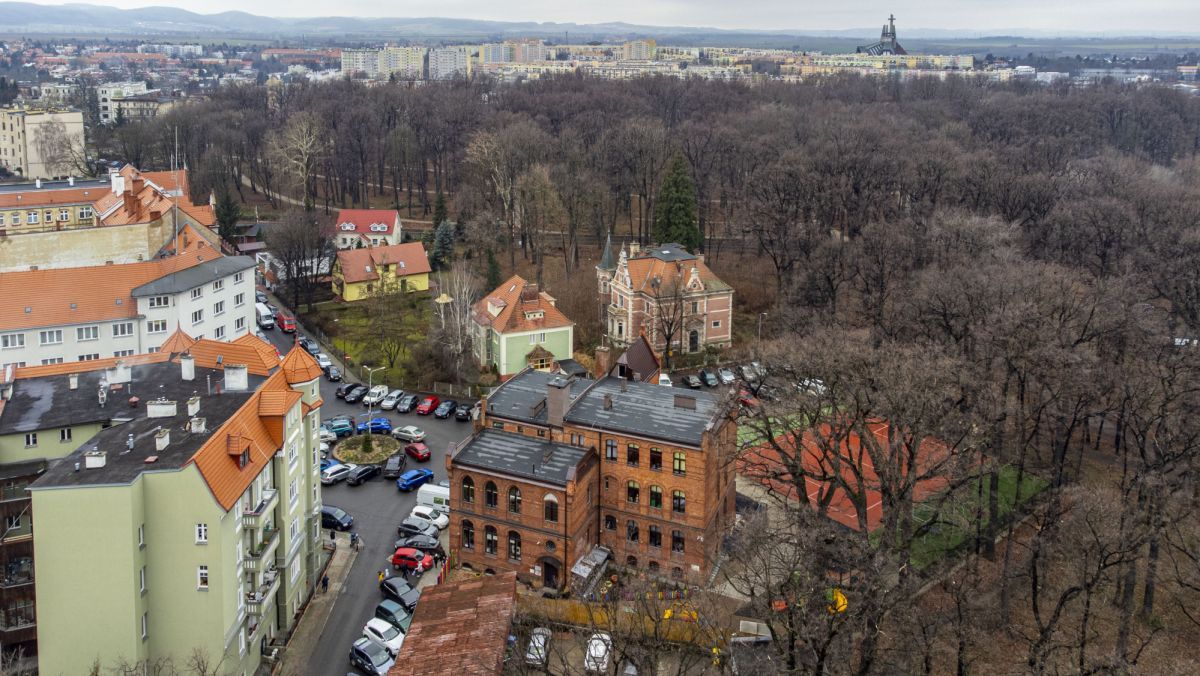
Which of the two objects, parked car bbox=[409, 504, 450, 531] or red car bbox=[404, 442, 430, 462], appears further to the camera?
red car bbox=[404, 442, 430, 462]

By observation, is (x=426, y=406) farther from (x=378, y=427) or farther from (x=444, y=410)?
(x=378, y=427)

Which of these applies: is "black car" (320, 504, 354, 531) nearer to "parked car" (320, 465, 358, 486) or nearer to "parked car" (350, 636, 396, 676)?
"parked car" (320, 465, 358, 486)

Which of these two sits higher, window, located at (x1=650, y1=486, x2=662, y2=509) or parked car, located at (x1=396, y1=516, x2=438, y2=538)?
window, located at (x1=650, y1=486, x2=662, y2=509)

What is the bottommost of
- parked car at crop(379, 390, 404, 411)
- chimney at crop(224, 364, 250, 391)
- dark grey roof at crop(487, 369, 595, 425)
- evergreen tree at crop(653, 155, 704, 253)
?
parked car at crop(379, 390, 404, 411)

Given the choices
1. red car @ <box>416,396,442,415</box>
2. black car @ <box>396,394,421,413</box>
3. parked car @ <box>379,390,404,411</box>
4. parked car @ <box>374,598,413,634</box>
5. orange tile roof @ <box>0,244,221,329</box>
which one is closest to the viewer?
parked car @ <box>374,598,413,634</box>

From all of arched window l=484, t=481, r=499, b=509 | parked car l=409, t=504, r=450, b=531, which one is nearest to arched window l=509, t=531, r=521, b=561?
arched window l=484, t=481, r=499, b=509

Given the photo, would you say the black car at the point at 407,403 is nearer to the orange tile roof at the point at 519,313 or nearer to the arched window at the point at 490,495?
the orange tile roof at the point at 519,313
